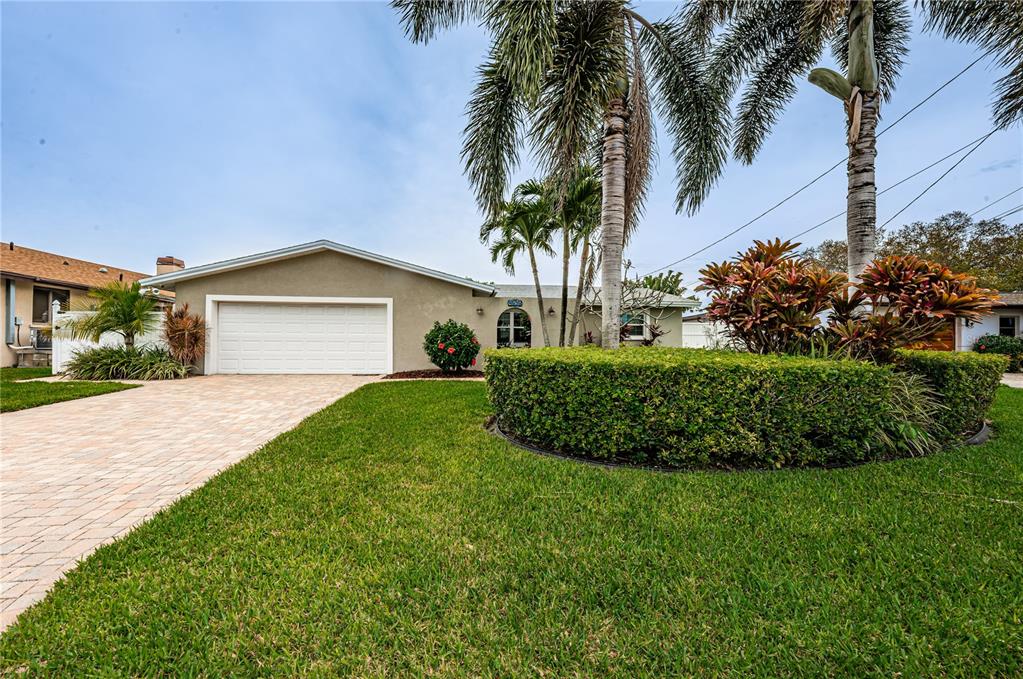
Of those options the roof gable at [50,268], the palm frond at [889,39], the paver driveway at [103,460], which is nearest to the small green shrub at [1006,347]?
the palm frond at [889,39]

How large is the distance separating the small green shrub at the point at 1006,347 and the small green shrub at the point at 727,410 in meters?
15.5

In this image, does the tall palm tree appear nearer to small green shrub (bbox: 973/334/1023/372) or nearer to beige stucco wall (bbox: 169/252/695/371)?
beige stucco wall (bbox: 169/252/695/371)

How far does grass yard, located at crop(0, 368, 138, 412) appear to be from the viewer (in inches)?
269

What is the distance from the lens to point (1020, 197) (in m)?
13.4

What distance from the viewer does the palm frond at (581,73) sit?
5.52 meters

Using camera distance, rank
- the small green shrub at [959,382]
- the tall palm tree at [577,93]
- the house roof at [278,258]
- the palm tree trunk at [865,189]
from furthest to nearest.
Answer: the house roof at [278,258]
the palm tree trunk at [865,189]
the tall palm tree at [577,93]
the small green shrub at [959,382]

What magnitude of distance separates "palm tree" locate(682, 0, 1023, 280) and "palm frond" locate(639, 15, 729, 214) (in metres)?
0.05

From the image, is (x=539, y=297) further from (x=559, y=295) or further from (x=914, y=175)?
(x=914, y=175)

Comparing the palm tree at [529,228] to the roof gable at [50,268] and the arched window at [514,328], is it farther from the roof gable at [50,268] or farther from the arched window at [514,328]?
the roof gable at [50,268]

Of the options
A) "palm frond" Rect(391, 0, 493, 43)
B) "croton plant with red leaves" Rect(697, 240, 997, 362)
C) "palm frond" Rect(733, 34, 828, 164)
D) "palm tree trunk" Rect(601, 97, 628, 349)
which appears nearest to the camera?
"croton plant with red leaves" Rect(697, 240, 997, 362)

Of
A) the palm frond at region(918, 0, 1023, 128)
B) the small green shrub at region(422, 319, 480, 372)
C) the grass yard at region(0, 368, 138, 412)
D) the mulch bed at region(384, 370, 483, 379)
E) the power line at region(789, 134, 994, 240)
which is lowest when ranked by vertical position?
the grass yard at region(0, 368, 138, 412)

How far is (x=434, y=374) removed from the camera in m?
11.4

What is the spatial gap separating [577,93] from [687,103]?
131 inches

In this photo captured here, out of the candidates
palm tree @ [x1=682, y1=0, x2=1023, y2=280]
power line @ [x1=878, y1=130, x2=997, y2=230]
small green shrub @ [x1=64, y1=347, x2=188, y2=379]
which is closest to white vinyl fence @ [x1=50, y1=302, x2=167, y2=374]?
small green shrub @ [x1=64, y1=347, x2=188, y2=379]
